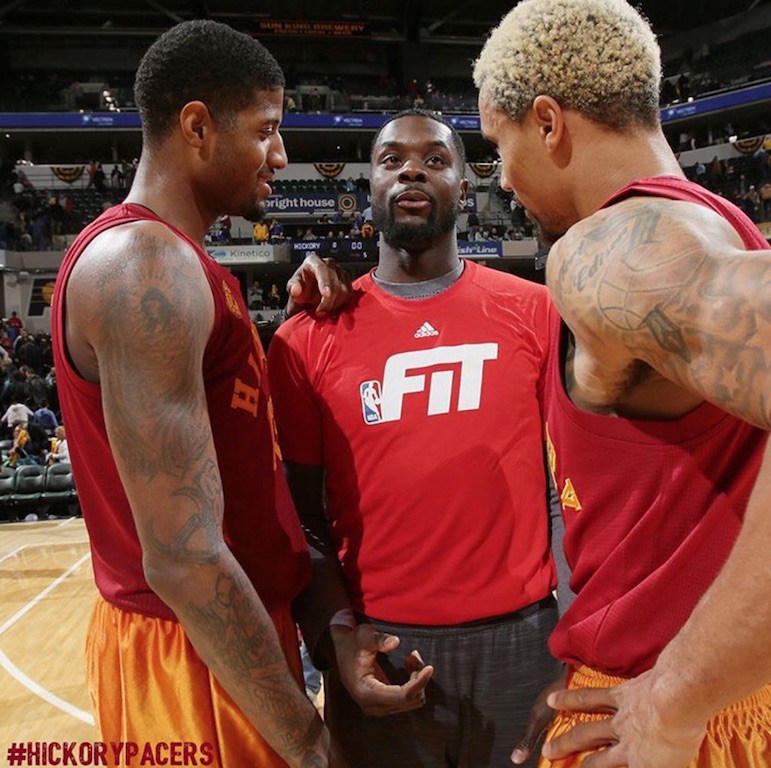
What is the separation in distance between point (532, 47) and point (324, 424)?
3.54 feet

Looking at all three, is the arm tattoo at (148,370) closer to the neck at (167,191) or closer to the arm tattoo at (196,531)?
the arm tattoo at (196,531)

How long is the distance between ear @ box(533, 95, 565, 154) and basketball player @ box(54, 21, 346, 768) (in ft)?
2.14

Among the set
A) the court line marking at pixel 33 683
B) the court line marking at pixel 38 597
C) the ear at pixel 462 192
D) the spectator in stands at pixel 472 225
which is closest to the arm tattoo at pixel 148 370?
the ear at pixel 462 192

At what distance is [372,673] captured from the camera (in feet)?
5.68

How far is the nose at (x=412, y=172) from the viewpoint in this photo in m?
2.13

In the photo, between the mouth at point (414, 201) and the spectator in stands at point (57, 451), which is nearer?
the mouth at point (414, 201)

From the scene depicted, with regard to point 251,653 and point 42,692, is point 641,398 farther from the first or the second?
point 42,692

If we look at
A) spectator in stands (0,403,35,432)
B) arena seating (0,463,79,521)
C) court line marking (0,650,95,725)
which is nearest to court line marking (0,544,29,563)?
arena seating (0,463,79,521)

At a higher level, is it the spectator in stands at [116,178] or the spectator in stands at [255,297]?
the spectator in stands at [116,178]

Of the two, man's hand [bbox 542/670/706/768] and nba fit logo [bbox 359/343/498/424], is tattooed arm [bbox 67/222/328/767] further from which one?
nba fit logo [bbox 359/343/498/424]

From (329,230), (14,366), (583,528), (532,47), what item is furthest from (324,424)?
(329,230)

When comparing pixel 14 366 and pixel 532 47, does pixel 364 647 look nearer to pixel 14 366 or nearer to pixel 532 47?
pixel 532 47

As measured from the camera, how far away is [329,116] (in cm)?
1903

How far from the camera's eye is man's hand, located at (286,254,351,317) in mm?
2020
